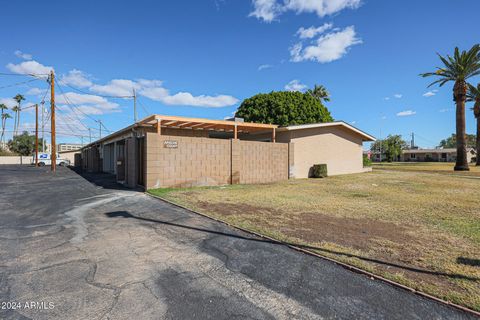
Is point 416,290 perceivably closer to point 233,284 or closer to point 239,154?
point 233,284

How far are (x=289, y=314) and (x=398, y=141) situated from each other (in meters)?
74.5

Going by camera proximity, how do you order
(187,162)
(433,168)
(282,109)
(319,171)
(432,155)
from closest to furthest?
1. (187,162)
2. (319,171)
3. (282,109)
4. (433,168)
5. (432,155)

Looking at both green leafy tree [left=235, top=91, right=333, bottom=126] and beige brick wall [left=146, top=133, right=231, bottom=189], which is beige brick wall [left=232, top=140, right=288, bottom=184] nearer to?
beige brick wall [left=146, top=133, right=231, bottom=189]

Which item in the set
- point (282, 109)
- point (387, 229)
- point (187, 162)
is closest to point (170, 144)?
point (187, 162)

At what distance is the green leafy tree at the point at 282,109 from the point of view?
1124 inches

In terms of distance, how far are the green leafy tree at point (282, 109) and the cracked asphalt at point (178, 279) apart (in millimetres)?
24483

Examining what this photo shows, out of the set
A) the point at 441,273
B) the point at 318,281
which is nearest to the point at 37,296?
the point at 318,281

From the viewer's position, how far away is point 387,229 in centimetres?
544

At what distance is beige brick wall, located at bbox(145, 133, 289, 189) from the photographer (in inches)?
447

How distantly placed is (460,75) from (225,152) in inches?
973

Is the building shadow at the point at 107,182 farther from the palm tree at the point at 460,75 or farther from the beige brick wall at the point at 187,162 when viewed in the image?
the palm tree at the point at 460,75

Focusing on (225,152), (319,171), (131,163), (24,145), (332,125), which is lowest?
(319,171)

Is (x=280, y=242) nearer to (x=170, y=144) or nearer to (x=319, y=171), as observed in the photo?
(x=170, y=144)

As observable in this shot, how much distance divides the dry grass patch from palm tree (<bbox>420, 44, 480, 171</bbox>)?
743 inches
